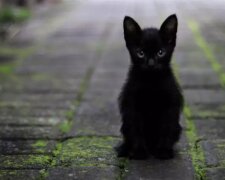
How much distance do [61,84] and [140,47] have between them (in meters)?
3.07

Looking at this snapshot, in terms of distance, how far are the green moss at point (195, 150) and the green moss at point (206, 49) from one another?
1.68 metres

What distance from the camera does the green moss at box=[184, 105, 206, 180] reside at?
3982 millimetres

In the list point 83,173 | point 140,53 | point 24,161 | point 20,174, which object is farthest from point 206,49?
point 20,174

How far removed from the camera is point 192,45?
960cm

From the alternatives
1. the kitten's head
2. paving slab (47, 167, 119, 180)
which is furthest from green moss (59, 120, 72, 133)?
the kitten's head

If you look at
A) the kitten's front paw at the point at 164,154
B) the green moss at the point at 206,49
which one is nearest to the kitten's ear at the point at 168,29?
the kitten's front paw at the point at 164,154

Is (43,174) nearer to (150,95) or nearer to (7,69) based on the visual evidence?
(150,95)

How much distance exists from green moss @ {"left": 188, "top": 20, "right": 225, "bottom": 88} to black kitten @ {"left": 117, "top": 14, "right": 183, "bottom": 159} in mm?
2676

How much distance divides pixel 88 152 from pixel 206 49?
5136mm

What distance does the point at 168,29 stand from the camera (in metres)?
4.05

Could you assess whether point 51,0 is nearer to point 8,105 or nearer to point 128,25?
point 8,105

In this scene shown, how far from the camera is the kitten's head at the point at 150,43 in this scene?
400 cm

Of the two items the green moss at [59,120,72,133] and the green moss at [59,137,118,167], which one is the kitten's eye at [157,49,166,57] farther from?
the green moss at [59,120,72,133]

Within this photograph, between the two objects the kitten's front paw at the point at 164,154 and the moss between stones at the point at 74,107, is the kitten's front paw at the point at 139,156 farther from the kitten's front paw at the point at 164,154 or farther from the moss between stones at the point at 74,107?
the moss between stones at the point at 74,107
